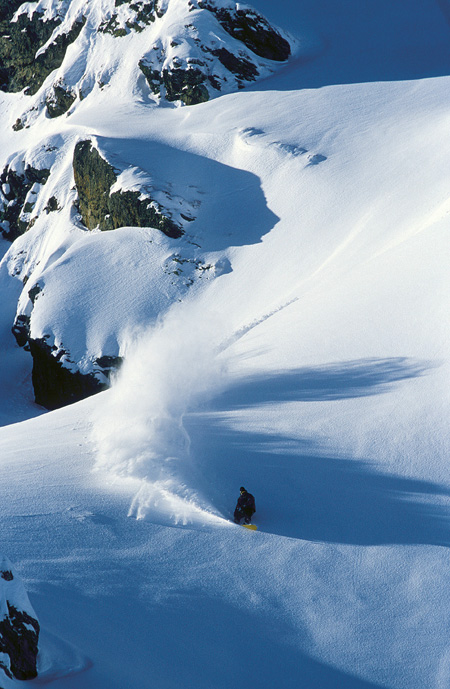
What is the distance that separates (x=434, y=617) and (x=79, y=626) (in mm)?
4162

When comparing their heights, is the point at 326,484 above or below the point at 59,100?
below

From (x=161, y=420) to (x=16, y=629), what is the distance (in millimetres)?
8620

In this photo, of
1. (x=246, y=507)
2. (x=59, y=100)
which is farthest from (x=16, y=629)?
(x=59, y=100)

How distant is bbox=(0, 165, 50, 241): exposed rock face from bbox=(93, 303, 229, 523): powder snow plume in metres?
27.3

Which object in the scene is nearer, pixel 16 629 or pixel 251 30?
pixel 16 629

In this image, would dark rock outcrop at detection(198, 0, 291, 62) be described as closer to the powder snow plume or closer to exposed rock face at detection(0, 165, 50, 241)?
exposed rock face at detection(0, 165, 50, 241)

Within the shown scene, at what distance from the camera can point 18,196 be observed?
49500mm

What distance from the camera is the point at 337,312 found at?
17.3 metres

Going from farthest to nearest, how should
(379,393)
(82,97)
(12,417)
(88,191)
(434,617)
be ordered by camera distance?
(82,97), (88,191), (12,417), (379,393), (434,617)

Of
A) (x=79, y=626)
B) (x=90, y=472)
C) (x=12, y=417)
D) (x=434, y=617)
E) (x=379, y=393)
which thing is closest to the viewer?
(x=79, y=626)

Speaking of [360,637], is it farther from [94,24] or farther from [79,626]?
[94,24]

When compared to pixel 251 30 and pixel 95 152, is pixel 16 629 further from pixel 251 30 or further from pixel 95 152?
Answer: pixel 251 30

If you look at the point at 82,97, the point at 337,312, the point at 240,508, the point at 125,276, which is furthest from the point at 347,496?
the point at 82,97

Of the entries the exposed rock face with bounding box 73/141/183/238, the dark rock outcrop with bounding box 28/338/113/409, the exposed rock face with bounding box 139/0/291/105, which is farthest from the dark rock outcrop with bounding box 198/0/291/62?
the dark rock outcrop with bounding box 28/338/113/409
